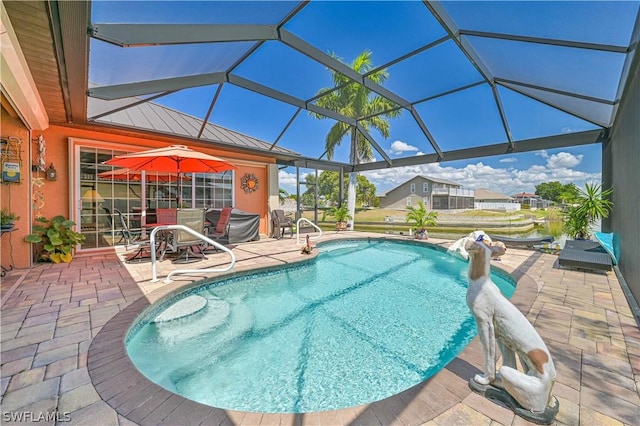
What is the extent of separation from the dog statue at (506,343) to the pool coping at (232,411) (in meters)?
0.25

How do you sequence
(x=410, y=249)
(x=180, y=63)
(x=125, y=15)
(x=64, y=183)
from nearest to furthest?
(x=125, y=15)
(x=180, y=63)
(x=64, y=183)
(x=410, y=249)

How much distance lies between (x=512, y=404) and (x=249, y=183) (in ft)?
30.0

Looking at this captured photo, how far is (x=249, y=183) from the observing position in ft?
31.6

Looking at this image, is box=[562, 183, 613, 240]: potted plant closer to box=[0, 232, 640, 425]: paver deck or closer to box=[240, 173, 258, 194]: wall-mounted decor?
box=[0, 232, 640, 425]: paver deck

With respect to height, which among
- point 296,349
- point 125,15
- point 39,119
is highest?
point 125,15

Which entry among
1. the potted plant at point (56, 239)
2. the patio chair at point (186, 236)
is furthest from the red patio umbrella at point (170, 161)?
the potted plant at point (56, 239)

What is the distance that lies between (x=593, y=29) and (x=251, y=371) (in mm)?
5944

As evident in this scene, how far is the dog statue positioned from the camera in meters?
1.55

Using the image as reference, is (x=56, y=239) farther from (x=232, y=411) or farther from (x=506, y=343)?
(x=506, y=343)

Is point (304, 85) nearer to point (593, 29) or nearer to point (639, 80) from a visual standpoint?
point (593, 29)

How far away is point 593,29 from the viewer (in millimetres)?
3494

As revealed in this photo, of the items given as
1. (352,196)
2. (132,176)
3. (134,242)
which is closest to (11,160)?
(132,176)

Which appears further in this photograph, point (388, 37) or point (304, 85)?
point (304, 85)

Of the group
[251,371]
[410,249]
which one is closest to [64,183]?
[251,371]
